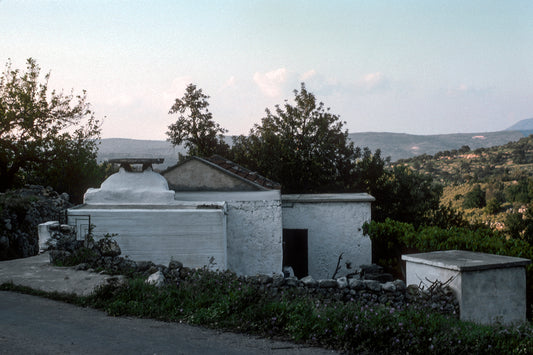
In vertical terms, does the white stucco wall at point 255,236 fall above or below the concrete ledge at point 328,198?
below

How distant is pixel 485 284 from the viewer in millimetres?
7766

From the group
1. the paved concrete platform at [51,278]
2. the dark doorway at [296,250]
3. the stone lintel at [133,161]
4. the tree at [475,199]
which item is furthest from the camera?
the tree at [475,199]

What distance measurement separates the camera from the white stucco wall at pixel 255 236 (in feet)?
45.1

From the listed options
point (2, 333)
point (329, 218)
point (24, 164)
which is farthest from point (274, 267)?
point (24, 164)

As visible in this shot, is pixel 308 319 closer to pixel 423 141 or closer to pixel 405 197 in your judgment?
pixel 405 197

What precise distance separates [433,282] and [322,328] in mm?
3668

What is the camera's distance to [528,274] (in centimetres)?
959

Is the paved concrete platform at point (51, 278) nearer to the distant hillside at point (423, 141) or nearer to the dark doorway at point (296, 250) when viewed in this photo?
the dark doorway at point (296, 250)

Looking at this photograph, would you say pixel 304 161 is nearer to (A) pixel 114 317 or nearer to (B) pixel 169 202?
(B) pixel 169 202

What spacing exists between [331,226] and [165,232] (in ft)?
22.0

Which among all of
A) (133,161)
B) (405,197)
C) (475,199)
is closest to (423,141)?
(475,199)

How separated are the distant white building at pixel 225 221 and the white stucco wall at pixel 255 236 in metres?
0.03

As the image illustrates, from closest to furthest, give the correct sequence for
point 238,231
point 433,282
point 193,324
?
point 193,324 < point 433,282 < point 238,231

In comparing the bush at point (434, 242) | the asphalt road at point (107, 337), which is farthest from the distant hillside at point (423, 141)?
the asphalt road at point (107, 337)
